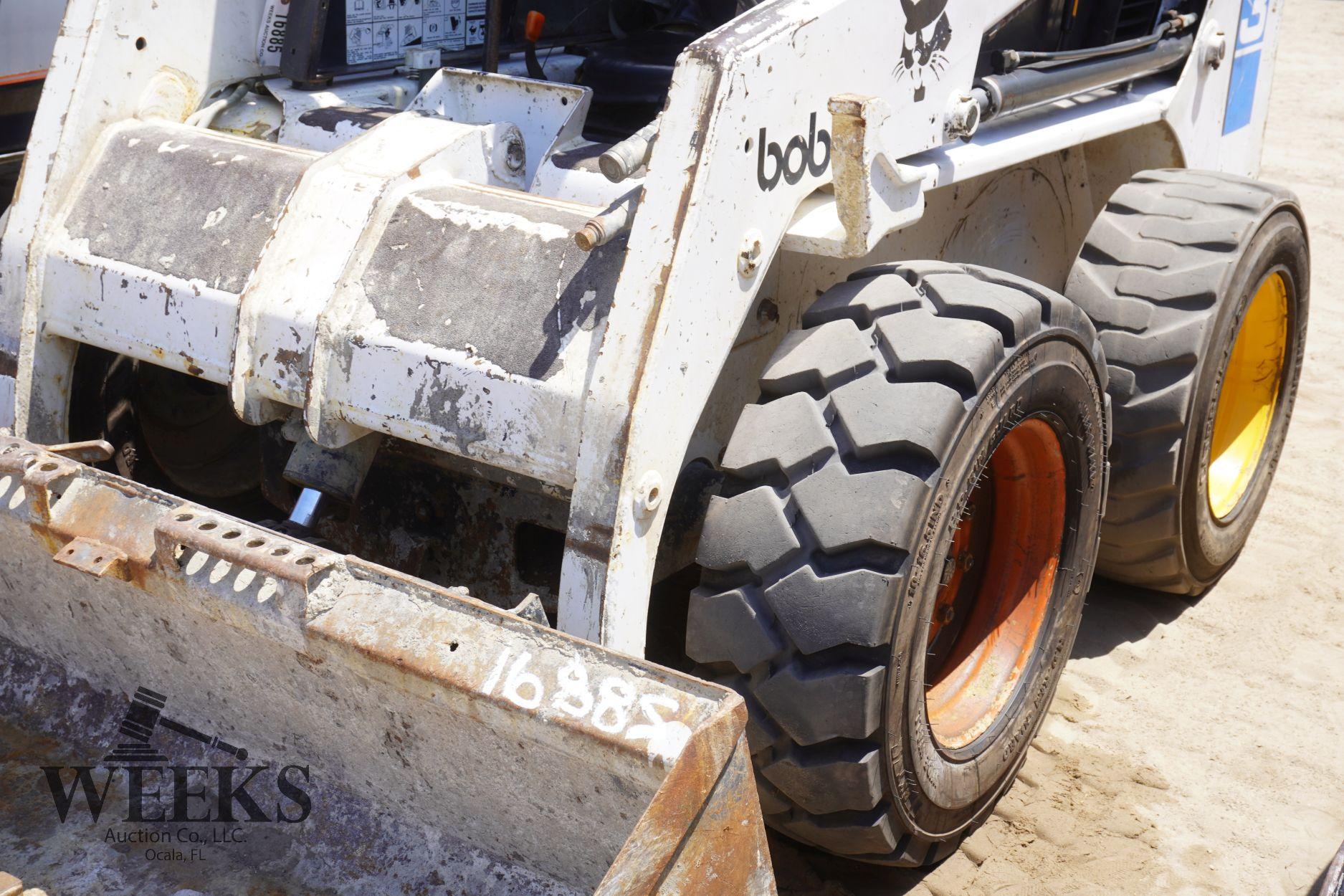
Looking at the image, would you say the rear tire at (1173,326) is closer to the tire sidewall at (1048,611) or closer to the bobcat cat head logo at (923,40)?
the tire sidewall at (1048,611)

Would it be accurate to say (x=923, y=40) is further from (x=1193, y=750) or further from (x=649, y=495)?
(x=1193, y=750)

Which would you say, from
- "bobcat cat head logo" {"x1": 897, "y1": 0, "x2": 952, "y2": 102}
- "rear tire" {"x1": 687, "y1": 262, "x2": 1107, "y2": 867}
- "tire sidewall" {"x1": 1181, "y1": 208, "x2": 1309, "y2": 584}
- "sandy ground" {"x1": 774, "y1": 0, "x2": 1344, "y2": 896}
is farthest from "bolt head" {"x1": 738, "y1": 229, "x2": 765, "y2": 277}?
"tire sidewall" {"x1": 1181, "y1": 208, "x2": 1309, "y2": 584}

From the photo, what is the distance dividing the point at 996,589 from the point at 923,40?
43.5 inches

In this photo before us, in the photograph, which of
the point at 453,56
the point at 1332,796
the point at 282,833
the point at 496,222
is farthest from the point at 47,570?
the point at 1332,796

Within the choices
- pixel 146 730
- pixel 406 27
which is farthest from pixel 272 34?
pixel 146 730

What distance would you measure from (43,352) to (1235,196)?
2689 mm

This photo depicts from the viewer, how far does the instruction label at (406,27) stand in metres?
3.01

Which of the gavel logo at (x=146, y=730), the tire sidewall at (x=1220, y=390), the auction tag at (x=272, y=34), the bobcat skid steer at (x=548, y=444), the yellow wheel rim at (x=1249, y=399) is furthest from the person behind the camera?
the yellow wheel rim at (x=1249, y=399)

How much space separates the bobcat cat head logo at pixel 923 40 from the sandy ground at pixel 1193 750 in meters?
1.49

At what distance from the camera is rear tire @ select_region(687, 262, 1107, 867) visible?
198cm

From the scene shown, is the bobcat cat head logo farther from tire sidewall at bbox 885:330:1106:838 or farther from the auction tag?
the auction tag

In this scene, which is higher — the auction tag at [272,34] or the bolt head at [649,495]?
the auction tag at [272,34]

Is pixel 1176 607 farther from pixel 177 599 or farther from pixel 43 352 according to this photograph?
pixel 43 352

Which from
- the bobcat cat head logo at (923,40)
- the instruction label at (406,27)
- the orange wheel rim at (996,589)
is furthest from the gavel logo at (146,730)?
the bobcat cat head logo at (923,40)
